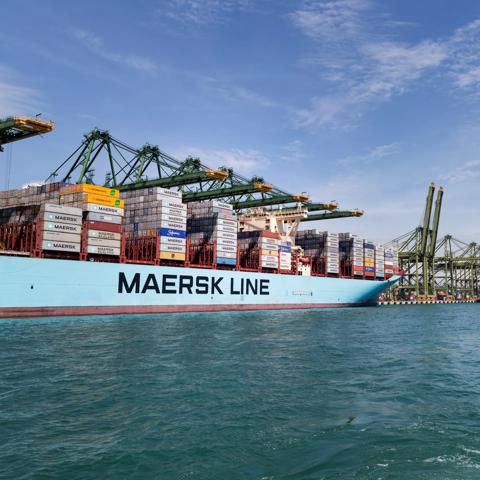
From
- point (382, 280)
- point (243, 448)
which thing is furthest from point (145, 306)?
point (382, 280)

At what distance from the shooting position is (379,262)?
277 ft

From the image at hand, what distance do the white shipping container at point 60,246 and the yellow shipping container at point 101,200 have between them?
16.8 feet

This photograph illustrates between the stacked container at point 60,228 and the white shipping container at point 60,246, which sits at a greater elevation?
the stacked container at point 60,228

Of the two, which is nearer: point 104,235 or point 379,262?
point 104,235

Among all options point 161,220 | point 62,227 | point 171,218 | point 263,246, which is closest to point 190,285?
point 171,218

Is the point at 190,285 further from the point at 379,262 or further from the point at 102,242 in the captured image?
the point at 379,262

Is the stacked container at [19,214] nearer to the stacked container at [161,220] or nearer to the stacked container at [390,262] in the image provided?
the stacked container at [161,220]

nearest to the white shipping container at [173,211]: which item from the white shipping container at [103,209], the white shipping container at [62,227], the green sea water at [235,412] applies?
the white shipping container at [103,209]

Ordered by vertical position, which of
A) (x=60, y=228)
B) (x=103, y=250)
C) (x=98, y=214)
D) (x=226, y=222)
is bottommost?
(x=103, y=250)

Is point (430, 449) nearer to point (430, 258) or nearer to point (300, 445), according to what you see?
point (300, 445)

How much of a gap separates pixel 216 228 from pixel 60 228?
20.5 metres

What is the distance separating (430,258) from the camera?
12281 cm

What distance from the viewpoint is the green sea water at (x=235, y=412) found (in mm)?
8500

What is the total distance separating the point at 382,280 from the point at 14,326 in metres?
69.3
